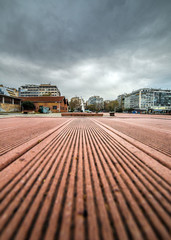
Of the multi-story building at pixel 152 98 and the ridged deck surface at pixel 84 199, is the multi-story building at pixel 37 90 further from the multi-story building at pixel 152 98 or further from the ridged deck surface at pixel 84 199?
the ridged deck surface at pixel 84 199

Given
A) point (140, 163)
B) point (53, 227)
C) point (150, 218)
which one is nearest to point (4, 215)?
point (53, 227)

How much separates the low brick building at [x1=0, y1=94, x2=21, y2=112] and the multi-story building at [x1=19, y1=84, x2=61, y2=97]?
45.2 metres

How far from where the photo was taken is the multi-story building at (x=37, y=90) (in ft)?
232

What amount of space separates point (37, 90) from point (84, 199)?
Answer: 83394 mm

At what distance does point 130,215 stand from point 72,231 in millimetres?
428

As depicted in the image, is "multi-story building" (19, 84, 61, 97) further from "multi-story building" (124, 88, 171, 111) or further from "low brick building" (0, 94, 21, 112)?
"multi-story building" (124, 88, 171, 111)

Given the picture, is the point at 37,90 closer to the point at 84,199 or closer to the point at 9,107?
the point at 9,107

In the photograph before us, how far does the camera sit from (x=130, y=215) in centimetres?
72

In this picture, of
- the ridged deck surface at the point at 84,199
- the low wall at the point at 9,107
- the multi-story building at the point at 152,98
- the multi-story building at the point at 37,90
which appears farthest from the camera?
the multi-story building at the point at 152,98

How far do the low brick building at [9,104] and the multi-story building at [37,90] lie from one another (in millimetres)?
45167

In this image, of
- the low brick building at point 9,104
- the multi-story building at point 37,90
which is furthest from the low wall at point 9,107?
the multi-story building at point 37,90

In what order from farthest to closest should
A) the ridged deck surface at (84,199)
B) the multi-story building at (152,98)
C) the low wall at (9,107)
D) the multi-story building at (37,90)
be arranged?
1. the multi-story building at (152,98)
2. the multi-story building at (37,90)
3. the low wall at (9,107)
4. the ridged deck surface at (84,199)

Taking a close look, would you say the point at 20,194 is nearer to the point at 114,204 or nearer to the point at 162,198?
the point at 114,204

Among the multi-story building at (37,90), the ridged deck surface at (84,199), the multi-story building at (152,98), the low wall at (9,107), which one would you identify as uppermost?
the multi-story building at (37,90)
